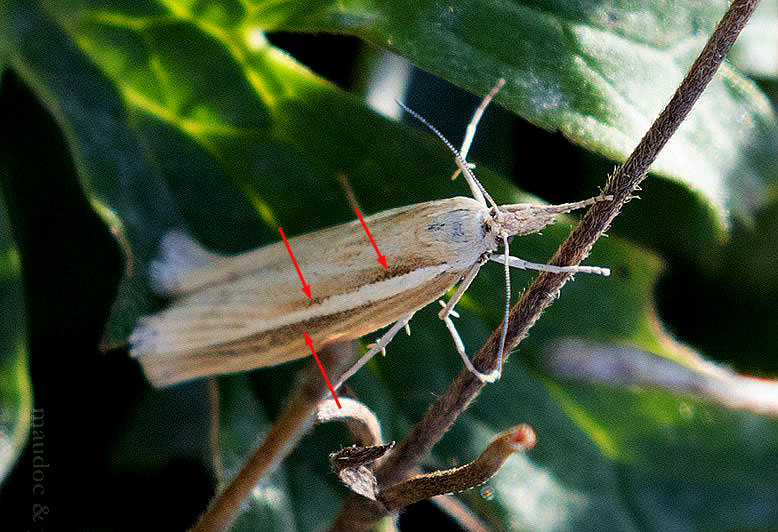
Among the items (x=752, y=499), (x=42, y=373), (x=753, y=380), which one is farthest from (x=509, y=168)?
(x=42, y=373)

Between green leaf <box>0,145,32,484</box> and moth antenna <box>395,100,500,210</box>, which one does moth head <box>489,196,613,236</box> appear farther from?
green leaf <box>0,145,32,484</box>

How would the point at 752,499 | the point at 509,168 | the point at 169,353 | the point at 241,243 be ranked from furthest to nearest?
the point at 509,168, the point at 752,499, the point at 241,243, the point at 169,353

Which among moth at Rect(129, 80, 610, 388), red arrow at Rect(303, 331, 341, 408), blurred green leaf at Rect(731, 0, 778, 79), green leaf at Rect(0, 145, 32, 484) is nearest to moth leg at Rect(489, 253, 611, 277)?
moth at Rect(129, 80, 610, 388)

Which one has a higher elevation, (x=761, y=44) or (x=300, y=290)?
(x=761, y=44)

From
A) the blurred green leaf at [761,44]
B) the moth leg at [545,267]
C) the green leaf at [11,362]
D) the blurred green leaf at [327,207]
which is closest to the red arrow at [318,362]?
the blurred green leaf at [327,207]

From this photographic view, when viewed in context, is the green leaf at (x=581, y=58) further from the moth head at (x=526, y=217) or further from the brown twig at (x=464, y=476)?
the brown twig at (x=464, y=476)

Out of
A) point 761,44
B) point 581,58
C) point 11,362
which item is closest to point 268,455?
point 11,362

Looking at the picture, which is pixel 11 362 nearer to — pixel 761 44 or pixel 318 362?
pixel 318 362

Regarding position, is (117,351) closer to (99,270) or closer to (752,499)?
(99,270)
